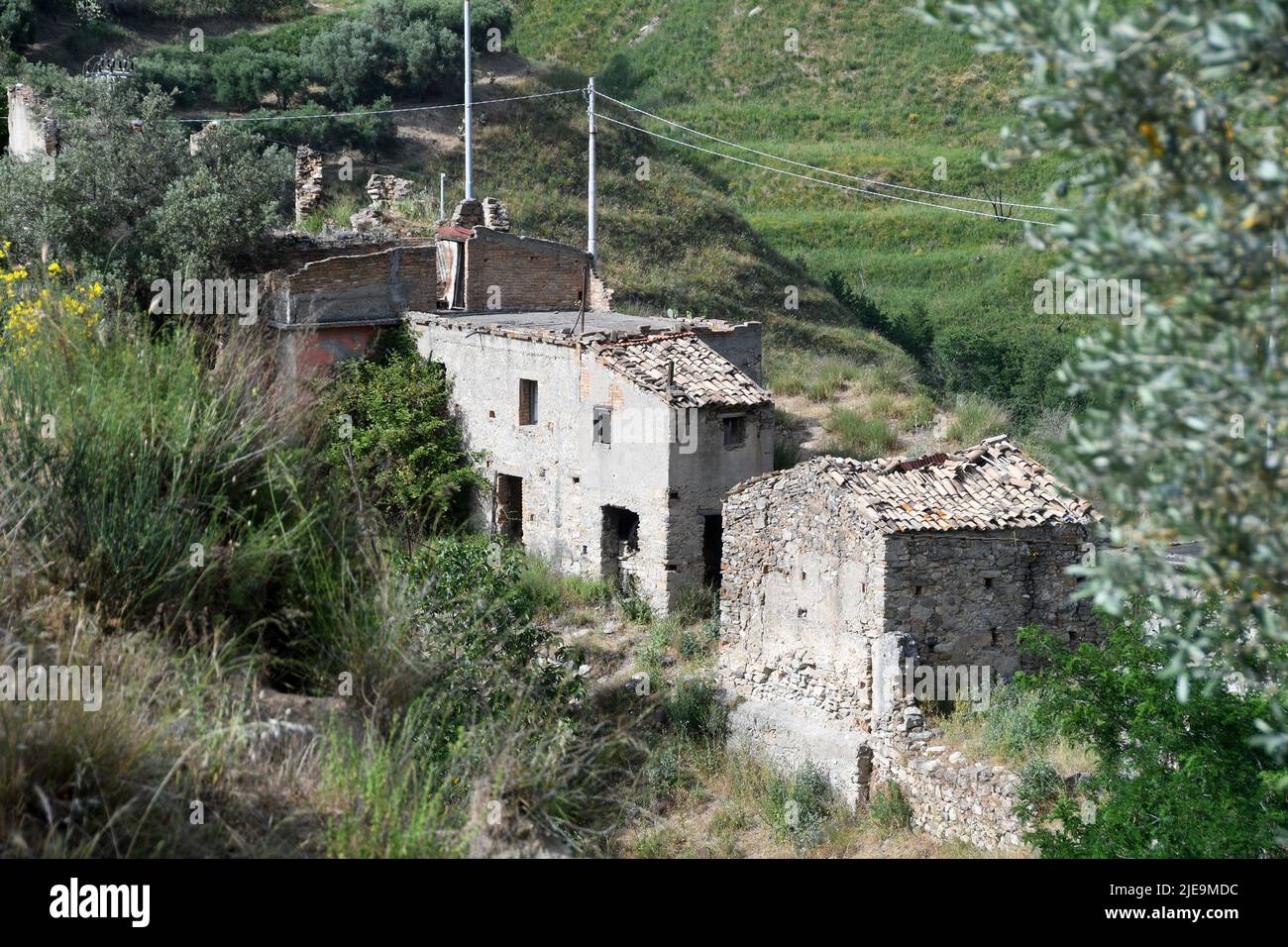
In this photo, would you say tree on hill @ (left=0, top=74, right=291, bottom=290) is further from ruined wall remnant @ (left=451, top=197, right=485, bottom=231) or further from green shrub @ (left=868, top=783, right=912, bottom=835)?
green shrub @ (left=868, top=783, right=912, bottom=835)

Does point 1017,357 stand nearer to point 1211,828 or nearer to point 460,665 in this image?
point 1211,828

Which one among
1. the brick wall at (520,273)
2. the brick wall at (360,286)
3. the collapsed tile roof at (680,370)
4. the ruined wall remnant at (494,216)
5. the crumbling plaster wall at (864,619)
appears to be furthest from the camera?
the ruined wall remnant at (494,216)

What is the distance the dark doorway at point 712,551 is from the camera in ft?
63.8

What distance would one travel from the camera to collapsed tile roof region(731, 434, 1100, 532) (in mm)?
15297

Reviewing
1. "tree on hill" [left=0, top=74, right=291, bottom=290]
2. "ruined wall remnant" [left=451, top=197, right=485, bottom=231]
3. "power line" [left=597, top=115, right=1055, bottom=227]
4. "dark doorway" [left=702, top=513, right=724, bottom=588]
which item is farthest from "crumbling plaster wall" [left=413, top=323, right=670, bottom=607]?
"power line" [left=597, top=115, right=1055, bottom=227]

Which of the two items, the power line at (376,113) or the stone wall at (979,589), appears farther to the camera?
the power line at (376,113)

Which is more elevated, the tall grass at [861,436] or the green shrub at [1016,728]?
the tall grass at [861,436]

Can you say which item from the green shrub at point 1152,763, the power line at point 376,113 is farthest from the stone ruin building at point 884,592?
the power line at point 376,113

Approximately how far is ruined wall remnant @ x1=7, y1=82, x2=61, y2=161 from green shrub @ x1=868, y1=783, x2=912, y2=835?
18445 mm

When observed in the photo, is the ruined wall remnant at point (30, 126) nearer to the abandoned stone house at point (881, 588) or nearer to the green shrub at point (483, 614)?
the green shrub at point (483, 614)

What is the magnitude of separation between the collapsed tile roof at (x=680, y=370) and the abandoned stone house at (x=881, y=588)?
94.3 inches

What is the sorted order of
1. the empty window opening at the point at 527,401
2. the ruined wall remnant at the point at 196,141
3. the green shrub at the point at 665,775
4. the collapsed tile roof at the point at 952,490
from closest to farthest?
the green shrub at the point at 665,775 < the collapsed tile roof at the point at 952,490 < the empty window opening at the point at 527,401 < the ruined wall remnant at the point at 196,141

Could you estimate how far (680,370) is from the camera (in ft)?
63.0

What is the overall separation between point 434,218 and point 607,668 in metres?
16.4
